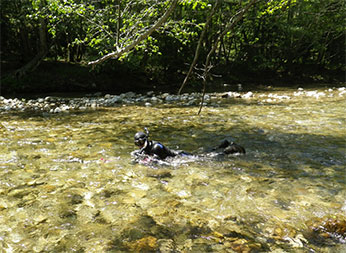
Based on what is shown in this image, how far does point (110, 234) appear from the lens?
3.36 metres

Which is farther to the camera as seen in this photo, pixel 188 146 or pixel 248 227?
pixel 188 146

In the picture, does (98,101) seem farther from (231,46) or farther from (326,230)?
(231,46)

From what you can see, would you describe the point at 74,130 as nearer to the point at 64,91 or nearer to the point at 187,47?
the point at 64,91

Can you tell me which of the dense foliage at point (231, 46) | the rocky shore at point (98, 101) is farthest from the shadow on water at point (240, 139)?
the dense foliage at point (231, 46)

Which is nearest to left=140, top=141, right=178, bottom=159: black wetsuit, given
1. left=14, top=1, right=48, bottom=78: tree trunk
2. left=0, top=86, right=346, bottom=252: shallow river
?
left=0, top=86, right=346, bottom=252: shallow river

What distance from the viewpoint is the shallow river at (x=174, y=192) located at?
3.25 m

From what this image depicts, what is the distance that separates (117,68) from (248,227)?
1726 centimetres

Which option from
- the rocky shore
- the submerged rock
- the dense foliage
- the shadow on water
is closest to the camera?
the submerged rock

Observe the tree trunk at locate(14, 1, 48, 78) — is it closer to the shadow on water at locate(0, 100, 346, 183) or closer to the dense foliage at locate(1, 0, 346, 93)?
the dense foliage at locate(1, 0, 346, 93)

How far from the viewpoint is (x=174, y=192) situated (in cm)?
453

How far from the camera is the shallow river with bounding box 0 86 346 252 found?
3249 mm

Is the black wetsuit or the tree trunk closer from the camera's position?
the black wetsuit

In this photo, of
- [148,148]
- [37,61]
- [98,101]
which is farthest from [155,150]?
[37,61]

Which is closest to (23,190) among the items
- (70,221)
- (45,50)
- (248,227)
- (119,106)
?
(70,221)
